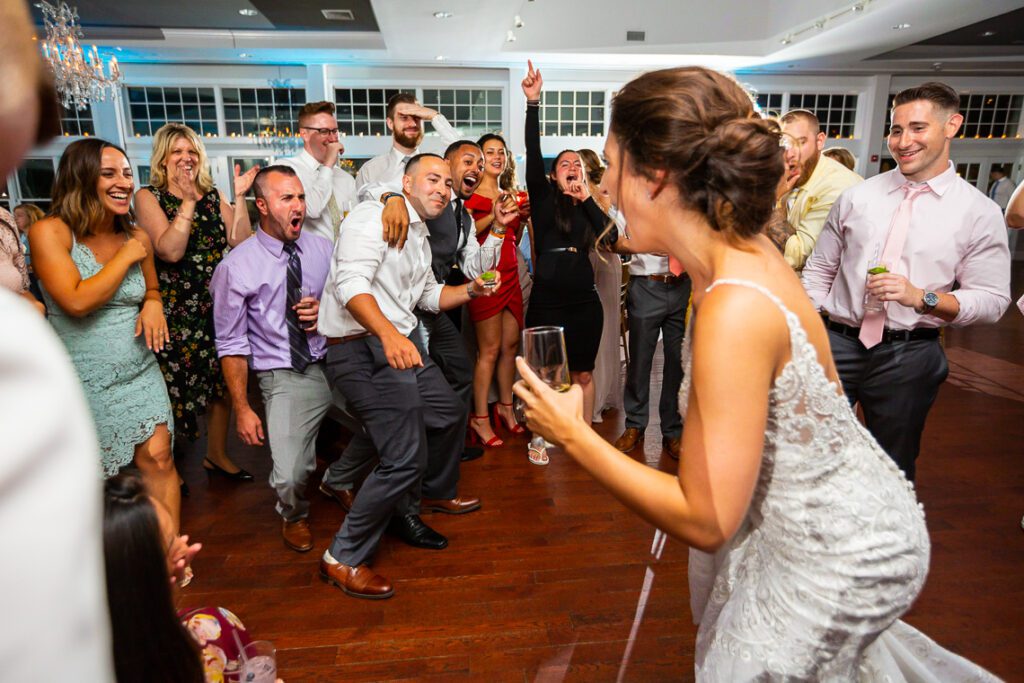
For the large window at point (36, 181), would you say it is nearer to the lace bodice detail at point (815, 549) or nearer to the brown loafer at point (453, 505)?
the brown loafer at point (453, 505)

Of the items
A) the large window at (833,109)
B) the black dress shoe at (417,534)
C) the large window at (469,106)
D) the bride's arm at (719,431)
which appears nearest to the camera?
the bride's arm at (719,431)

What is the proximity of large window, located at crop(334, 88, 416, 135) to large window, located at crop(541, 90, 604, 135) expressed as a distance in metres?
2.37

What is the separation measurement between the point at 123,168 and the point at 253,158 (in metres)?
9.42

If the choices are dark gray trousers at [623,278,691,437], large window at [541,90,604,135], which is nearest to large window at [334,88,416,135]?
large window at [541,90,604,135]

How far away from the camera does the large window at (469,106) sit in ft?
35.7

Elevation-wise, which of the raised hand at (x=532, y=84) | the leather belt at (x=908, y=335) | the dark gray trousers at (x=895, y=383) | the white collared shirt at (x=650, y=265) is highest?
the raised hand at (x=532, y=84)

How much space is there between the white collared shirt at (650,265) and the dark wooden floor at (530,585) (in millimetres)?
1073

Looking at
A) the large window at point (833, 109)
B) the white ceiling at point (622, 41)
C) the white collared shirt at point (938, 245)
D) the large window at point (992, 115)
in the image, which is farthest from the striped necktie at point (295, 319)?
the large window at point (992, 115)

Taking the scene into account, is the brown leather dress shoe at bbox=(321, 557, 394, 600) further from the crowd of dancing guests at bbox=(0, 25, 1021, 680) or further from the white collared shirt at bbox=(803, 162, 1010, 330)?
the white collared shirt at bbox=(803, 162, 1010, 330)

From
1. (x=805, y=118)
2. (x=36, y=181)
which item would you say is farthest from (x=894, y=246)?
(x=36, y=181)

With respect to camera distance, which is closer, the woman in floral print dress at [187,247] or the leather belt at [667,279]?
the woman in floral print dress at [187,247]

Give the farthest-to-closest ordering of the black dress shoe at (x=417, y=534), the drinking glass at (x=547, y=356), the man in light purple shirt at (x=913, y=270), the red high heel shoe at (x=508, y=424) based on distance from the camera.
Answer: the red high heel shoe at (x=508, y=424) < the black dress shoe at (x=417, y=534) < the man in light purple shirt at (x=913, y=270) < the drinking glass at (x=547, y=356)

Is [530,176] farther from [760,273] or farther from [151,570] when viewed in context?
[151,570]
